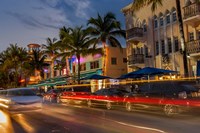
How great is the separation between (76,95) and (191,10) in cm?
1160

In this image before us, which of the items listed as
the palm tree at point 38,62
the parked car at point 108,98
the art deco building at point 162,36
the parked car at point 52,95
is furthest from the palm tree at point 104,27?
the palm tree at point 38,62

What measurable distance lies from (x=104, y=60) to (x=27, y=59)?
3448 cm

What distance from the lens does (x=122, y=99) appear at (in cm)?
2019

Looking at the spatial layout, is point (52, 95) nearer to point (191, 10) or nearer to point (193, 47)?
point (193, 47)

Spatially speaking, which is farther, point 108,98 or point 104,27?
point 104,27

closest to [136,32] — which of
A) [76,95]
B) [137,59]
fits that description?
[137,59]

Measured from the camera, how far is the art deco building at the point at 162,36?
91.8ft

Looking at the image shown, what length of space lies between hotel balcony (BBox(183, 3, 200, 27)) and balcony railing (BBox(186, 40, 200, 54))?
1.77 m

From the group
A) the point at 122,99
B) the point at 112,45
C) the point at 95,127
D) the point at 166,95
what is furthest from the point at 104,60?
the point at 95,127

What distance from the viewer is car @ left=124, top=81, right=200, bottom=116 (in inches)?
574

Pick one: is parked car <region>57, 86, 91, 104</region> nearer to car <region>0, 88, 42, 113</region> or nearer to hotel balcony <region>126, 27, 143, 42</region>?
car <region>0, 88, 42, 113</region>

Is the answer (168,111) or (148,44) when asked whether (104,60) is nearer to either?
(148,44)

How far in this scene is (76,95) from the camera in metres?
26.8

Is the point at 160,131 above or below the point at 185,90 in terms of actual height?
below
